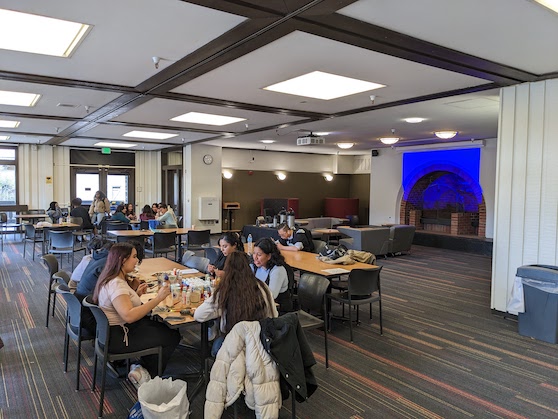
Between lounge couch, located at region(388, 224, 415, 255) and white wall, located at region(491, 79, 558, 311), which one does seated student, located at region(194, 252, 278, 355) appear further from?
lounge couch, located at region(388, 224, 415, 255)

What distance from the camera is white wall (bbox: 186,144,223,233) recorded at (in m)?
13.1

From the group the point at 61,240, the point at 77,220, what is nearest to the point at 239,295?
the point at 61,240

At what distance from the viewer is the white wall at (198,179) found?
13086 mm

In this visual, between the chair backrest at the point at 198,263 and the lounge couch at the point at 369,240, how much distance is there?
483 centimetres

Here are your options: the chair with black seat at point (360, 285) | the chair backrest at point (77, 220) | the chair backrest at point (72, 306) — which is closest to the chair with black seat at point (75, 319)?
the chair backrest at point (72, 306)

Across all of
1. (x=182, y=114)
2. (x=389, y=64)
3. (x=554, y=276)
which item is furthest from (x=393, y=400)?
(x=182, y=114)

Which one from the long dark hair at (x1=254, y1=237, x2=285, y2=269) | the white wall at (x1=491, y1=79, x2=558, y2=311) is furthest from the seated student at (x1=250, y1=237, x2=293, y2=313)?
the white wall at (x1=491, y1=79, x2=558, y2=311)

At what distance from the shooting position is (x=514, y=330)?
507cm

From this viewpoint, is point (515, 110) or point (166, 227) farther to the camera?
point (166, 227)

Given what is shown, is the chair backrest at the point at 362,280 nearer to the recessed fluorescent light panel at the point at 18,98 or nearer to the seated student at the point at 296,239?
the seated student at the point at 296,239

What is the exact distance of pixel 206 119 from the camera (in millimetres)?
8383

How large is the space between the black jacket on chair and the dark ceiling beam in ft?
7.45

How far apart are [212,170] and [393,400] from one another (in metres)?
10.9

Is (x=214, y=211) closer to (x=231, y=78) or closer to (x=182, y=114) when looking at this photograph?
(x=182, y=114)
